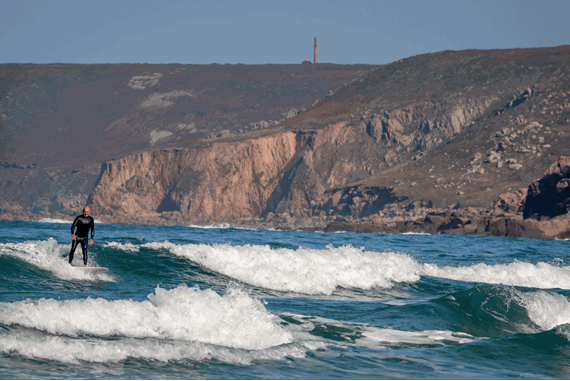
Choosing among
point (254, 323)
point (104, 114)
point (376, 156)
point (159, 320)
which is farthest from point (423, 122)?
point (159, 320)

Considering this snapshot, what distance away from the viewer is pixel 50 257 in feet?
54.7

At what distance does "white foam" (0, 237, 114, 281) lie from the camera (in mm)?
15789

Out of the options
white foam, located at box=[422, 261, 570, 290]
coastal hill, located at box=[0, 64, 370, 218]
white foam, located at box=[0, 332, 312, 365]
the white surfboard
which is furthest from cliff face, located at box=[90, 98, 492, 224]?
white foam, located at box=[0, 332, 312, 365]

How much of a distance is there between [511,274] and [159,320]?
1666cm

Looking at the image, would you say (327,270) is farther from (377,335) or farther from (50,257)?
(50,257)

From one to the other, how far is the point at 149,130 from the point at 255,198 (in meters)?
66.5

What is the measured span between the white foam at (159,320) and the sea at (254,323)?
2cm

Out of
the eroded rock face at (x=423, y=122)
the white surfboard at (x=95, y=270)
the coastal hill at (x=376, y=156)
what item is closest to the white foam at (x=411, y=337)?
the white surfboard at (x=95, y=270)

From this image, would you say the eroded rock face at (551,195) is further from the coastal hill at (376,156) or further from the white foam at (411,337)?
the white foam at (411,337)

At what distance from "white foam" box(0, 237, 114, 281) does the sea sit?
46 millimetres

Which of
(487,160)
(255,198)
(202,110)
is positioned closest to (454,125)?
(487,160)

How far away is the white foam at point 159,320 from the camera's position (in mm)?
10234

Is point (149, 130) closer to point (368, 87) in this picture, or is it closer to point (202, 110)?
point (202, 110)

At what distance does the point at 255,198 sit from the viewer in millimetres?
116750
